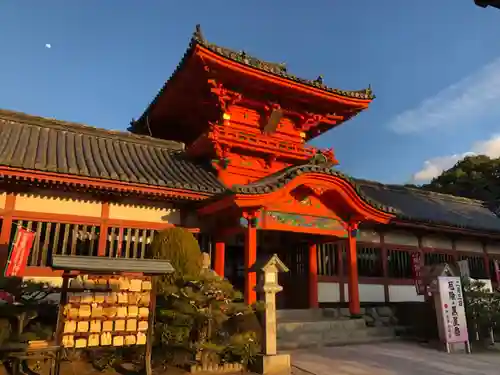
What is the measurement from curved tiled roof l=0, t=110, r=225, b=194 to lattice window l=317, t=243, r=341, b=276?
4.67 metres

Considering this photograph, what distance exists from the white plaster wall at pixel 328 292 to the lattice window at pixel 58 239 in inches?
293

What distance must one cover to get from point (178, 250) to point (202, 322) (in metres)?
1.95

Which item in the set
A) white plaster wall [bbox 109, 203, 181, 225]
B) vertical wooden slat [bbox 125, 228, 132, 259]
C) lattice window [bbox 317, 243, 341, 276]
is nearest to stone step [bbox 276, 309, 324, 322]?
lattice window [bbox 317, 243, 341, 276]

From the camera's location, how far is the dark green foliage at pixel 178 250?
8883 mm

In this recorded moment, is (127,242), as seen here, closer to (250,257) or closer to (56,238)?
(56,238)

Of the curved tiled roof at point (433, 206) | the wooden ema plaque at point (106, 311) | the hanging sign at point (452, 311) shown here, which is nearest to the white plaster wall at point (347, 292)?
the curved tiled roof at point (433, 206)

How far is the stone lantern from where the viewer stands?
25.3 feet

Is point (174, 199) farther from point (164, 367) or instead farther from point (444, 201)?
point (444, 201)

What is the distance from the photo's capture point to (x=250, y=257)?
10500 millimetres

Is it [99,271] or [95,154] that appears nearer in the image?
[99,271]

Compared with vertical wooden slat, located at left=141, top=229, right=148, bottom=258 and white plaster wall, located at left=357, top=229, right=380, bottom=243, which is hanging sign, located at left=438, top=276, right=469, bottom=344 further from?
vertical wooden slat, located at left=141, top=229, right=148, bottom=258

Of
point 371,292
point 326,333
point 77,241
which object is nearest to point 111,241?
point 77,241

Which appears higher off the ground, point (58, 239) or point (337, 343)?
point (58, 239)

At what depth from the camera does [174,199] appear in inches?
443
